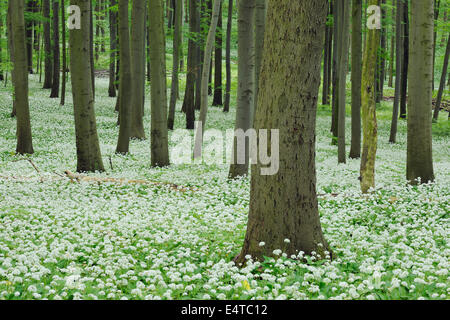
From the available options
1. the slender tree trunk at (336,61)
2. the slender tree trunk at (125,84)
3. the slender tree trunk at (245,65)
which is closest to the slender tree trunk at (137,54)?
the slender tree trunk at (125,84)

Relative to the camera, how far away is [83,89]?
12734 mm

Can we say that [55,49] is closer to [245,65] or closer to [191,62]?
[191,62]

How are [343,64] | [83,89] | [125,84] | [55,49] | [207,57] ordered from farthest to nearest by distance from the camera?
[55,49]
[125,84]
[343,64]
[207,57]
[83,89]

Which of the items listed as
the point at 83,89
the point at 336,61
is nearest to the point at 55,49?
the point at 83,89

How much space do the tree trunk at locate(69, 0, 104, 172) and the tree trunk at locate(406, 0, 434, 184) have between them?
8.80m

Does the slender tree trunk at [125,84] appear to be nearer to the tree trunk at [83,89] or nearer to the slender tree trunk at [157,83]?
the slender tree trunk at [157,83]

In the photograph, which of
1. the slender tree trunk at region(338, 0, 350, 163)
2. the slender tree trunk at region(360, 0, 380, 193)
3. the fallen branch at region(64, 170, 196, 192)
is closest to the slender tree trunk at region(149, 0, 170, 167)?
the fallen branch at region(64, 170, 196, 192)

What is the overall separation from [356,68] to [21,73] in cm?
1239

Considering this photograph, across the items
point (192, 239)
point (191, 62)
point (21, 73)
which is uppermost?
point (191, 62)

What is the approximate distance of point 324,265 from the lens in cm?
566

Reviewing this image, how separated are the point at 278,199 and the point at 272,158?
0.53m

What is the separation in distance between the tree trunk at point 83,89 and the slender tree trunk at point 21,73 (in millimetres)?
3406

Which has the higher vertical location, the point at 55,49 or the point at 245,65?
the point at 55,49

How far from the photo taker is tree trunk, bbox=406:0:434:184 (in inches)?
443
